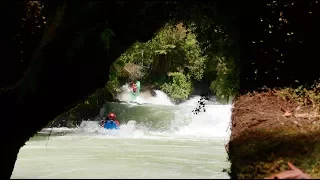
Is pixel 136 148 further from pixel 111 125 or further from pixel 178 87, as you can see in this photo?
pixel 178 87

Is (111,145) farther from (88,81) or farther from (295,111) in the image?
(295,111)

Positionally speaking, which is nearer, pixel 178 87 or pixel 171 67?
pixel 178 87

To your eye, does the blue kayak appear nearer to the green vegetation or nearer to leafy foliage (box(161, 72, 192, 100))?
the green vegetation

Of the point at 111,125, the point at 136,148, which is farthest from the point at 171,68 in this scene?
the point at 136,148

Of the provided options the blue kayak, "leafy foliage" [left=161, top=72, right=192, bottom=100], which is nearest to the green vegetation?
"leafy foliage" [left=161, top=72, right=192, bottom=100]

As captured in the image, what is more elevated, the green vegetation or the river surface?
the green vegetation

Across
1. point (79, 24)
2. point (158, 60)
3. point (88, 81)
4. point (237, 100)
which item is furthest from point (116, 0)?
point (158, 60)

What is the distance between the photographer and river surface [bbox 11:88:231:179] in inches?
345

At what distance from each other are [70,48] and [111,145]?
9503 mm

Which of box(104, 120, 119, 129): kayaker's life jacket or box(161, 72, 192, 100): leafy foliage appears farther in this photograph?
box(161, 72, 192, 100): leafy foliage

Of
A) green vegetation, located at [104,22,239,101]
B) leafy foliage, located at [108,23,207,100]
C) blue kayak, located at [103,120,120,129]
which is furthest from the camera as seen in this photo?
leafy foliage, located at [108,23,207,100]

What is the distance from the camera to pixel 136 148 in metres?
13.1

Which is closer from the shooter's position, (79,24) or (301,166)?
(301,166)

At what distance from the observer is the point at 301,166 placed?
9.95ft
